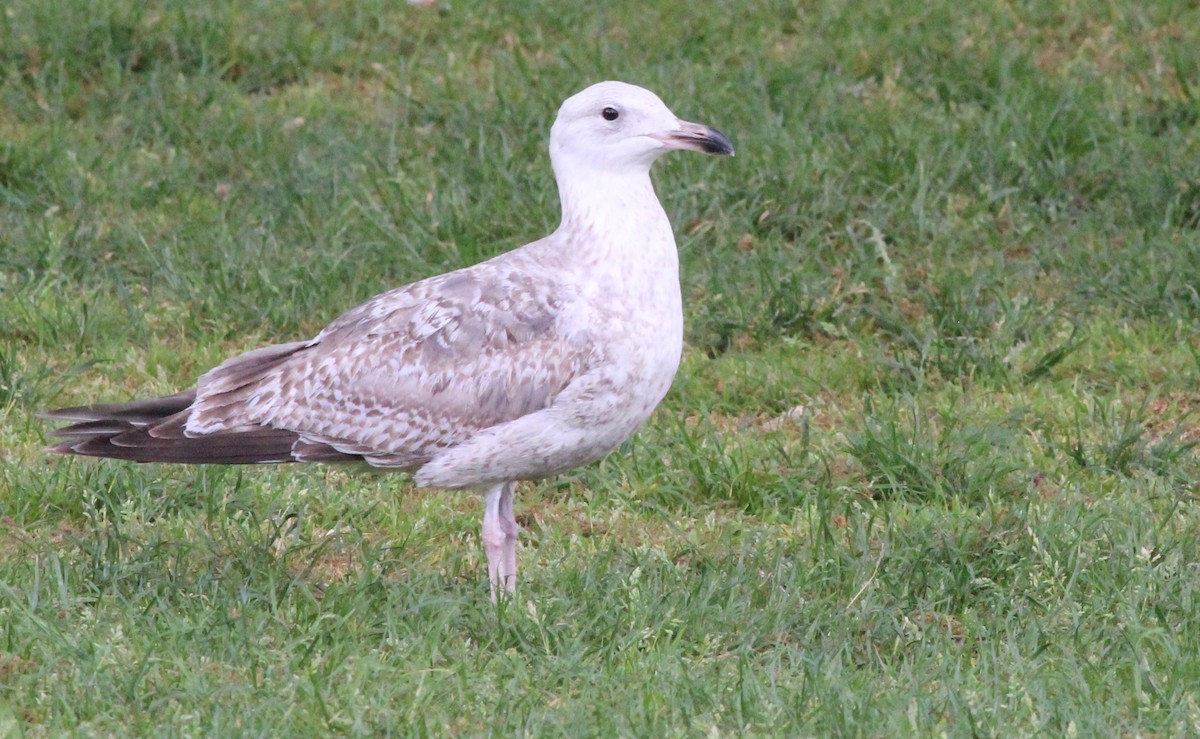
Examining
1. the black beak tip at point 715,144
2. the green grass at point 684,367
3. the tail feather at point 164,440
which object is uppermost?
the black beak tip at point 715,144

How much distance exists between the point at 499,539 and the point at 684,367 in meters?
2.08

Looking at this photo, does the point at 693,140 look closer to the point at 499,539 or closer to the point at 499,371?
the point at 499,371

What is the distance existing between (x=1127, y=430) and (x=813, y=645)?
1.95 m

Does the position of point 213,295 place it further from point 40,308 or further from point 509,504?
point 509,504

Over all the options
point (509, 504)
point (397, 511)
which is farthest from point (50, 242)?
point (509, 504)

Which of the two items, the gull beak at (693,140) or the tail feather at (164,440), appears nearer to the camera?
the tail feather at (164,440)

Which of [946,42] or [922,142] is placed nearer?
[922,142]

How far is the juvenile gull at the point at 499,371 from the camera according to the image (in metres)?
5.38

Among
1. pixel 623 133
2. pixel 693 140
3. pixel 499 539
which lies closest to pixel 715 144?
pixel 693 140

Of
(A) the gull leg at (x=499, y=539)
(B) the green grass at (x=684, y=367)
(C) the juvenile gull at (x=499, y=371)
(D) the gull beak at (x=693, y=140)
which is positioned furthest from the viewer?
(D) the gull beak at (x=693, y=140)

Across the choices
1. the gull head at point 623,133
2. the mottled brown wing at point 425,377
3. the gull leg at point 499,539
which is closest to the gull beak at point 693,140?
the gull head at point 623,133

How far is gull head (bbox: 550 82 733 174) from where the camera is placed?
18.6 ft

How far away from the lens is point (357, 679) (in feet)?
15.3

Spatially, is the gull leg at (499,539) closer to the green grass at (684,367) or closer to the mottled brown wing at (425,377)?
the green grass at (684,367)
